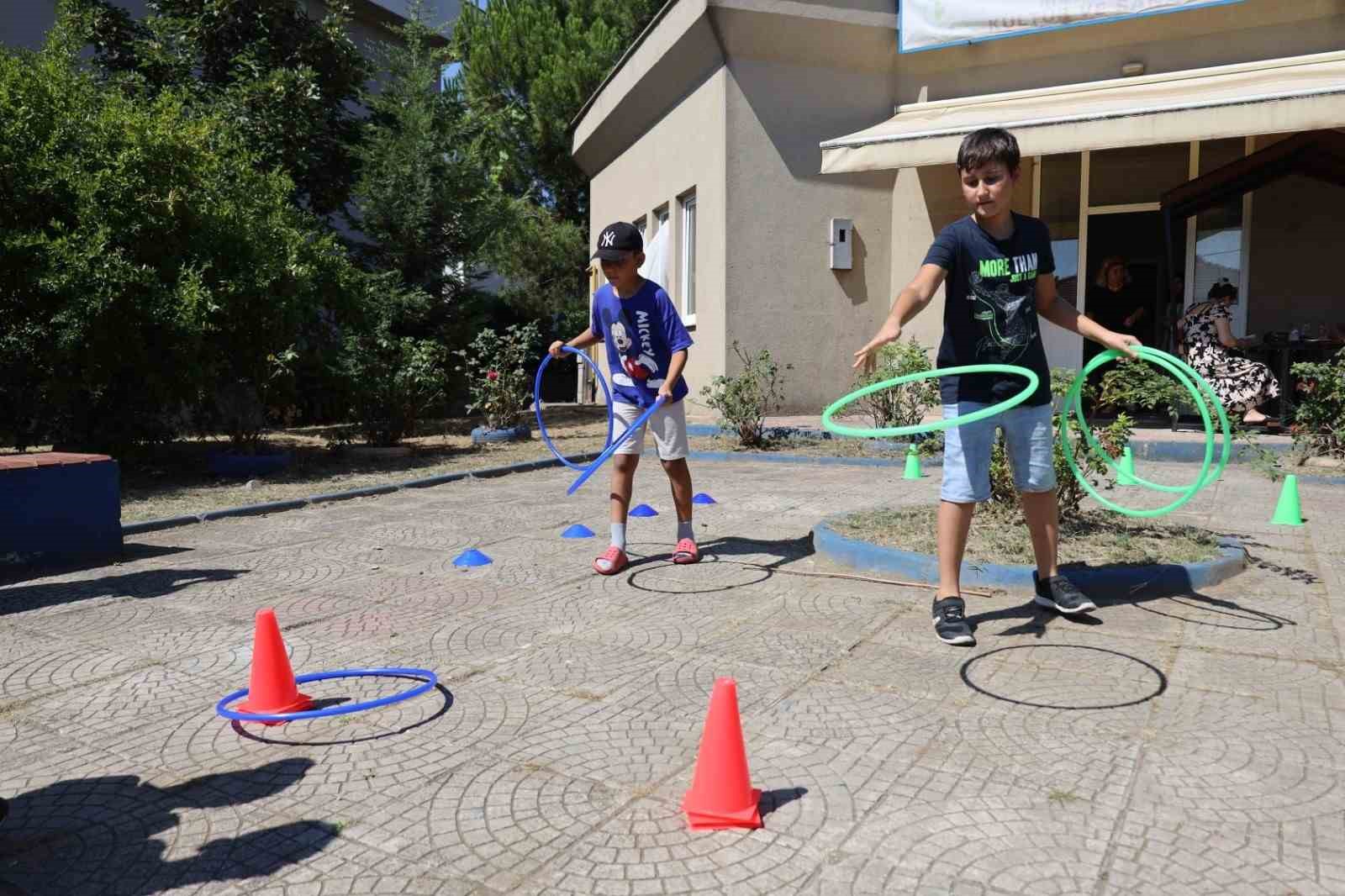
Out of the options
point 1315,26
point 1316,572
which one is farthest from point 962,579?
point 1315,26

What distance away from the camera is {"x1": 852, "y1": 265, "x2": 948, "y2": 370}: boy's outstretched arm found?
4227mm

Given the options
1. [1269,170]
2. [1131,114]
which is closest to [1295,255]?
[1269,170]

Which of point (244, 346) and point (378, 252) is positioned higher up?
point (378, 252)

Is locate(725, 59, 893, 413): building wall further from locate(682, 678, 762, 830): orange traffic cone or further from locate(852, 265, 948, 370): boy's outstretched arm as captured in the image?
locate(682, 678, 762, 830): orange traffic cone

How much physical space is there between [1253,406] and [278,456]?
10984mm

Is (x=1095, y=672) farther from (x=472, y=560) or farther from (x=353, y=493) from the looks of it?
(x=353, y=493)

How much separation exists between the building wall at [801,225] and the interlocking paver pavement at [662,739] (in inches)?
332

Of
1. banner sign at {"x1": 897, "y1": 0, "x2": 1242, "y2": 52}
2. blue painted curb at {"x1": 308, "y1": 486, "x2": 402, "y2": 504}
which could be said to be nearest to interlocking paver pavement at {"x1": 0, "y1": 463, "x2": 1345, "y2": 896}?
blue painted curb at {"x1": 308, "y1": 486, "x2": 402, "y2": 504}

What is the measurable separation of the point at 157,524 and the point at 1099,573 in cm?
690

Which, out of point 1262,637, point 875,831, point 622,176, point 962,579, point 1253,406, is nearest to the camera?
point 875,831

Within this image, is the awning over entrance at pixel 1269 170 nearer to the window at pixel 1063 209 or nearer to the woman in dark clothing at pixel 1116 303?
the woman in dark clothing at pixel 1116 303

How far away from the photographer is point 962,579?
5375 mm

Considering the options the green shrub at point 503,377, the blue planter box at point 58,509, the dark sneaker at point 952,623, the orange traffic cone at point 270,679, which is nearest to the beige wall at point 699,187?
the green shrub at point 503,377

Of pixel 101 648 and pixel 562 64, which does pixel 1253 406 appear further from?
pixel 562 64
